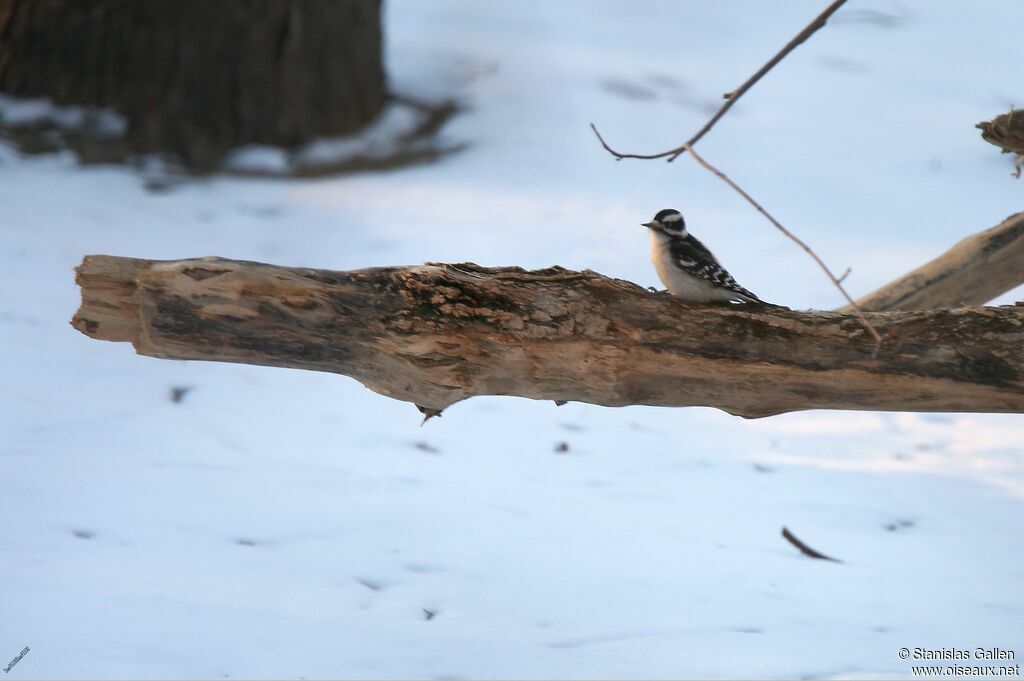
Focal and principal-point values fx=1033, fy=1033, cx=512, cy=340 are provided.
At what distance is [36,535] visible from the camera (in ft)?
11.8

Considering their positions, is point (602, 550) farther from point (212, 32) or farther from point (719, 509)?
point (212, 32)

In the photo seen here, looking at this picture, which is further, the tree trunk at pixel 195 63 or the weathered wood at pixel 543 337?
the tree trunk at pixel 195 63

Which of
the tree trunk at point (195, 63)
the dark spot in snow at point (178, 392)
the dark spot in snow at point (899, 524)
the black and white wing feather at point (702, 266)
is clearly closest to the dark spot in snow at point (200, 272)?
the black and white wing feather at point (702, 266)

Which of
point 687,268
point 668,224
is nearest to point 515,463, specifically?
point 668,224

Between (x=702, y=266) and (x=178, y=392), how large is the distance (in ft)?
8.99

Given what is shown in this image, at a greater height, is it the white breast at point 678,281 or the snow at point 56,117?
the snow at point 56,117

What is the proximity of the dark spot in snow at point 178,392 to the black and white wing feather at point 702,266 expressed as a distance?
2.53 m

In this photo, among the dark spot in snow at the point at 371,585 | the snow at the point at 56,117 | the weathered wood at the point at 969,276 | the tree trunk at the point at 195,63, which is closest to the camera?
the dark spot in snow at the point at 371,585

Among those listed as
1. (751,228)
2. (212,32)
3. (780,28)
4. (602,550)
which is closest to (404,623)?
(602,550)

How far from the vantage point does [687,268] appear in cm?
341

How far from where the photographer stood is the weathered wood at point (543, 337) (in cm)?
282

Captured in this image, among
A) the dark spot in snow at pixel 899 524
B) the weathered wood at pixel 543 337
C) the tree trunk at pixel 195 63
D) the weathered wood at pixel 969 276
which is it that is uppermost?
the tree trunk at pixel 195 63

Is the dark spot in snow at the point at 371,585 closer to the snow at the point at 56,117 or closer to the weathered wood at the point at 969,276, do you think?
the weathered wood at the point at 969,276

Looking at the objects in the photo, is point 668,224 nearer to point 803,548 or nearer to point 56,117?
point 803,548
